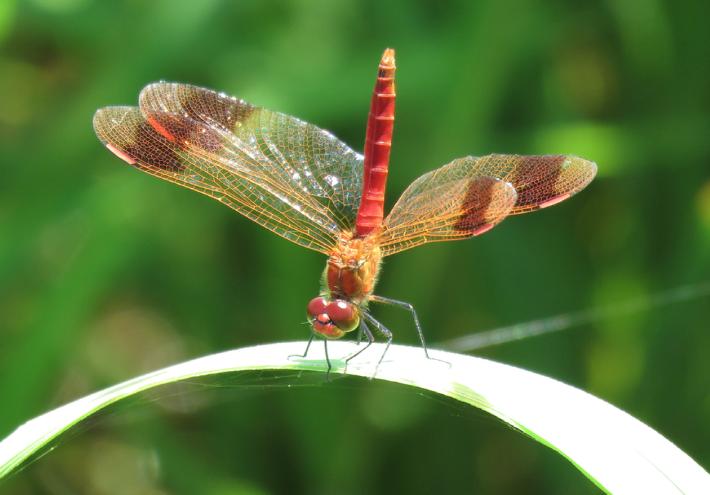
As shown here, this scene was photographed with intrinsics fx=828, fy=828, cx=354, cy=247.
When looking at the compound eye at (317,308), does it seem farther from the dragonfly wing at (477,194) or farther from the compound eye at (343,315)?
the dragonfly wing at (477,194)

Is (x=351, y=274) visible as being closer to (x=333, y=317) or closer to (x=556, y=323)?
(x=333, y=317)

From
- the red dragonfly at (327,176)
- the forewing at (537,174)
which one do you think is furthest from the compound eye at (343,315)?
the forewing at (537,174)

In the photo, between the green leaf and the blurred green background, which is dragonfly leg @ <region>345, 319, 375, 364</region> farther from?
the blurred green background

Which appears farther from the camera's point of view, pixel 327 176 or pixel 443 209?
pixel 327 176

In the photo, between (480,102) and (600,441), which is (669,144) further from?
(600,441)

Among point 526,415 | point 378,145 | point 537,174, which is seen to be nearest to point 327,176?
point 378,145

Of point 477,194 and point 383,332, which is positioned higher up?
point 477,194

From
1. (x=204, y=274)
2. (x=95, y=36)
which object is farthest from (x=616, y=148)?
(x=95, y=36)

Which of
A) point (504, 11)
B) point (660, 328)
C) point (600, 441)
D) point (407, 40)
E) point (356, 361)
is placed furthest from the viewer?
point (407, 40)
